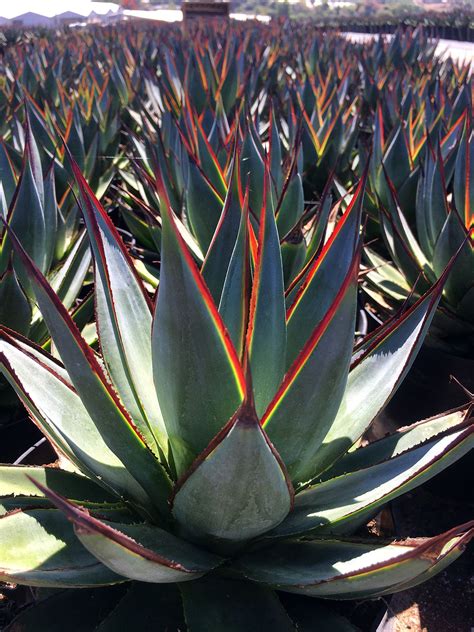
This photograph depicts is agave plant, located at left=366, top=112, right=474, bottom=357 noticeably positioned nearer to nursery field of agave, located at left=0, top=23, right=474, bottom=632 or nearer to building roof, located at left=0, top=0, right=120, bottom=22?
nursery field of agave, located at left=0, top=23, right=474, bottom=632

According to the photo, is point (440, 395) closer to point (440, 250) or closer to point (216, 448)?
point (440, 250)

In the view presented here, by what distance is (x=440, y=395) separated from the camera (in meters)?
2.08

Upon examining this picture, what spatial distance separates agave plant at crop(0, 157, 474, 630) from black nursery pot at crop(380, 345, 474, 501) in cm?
99

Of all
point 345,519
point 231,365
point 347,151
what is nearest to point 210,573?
point 345,519

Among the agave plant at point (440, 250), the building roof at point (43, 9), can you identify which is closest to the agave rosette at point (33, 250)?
the agave plant at point (440, 250)

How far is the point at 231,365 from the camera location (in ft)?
2.74

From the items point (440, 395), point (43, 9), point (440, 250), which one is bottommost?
point (440, 395)

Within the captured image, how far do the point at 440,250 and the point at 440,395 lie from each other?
1.63 ft

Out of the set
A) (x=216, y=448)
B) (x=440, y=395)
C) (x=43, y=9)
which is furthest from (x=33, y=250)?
(x=43, y=9)

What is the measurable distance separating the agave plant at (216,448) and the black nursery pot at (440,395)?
0.99 metres

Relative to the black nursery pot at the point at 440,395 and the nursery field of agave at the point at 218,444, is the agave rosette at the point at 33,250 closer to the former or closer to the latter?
the nursery field of agave at the point at 218,444

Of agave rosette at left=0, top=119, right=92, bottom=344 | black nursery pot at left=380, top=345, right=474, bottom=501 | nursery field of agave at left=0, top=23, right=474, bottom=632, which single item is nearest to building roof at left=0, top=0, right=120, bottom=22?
agave rosette at left=0, top=119, right=92, bottom=344

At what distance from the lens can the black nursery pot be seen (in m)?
1.99

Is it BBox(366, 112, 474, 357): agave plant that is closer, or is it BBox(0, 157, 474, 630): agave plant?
BBox(0, 157, 474, 630): agave plant
